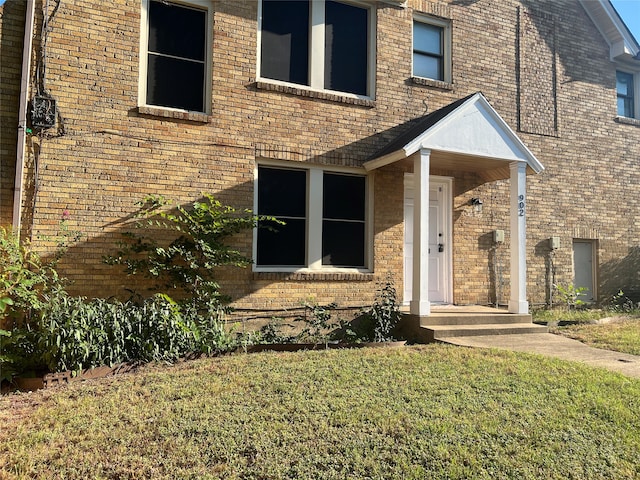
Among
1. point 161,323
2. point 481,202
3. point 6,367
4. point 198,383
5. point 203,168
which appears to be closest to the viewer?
point 198,383

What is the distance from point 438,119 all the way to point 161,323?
17.5 feet

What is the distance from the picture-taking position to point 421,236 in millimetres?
7414

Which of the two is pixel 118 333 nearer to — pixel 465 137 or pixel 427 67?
pixel 465 137

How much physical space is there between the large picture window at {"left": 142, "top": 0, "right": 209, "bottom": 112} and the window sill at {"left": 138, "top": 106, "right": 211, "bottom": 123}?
221 mm

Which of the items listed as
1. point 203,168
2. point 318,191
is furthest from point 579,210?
point 203,168

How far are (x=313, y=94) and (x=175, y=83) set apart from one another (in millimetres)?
2293

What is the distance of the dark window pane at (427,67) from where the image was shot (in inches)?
363

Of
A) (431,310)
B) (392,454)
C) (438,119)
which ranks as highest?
(438,119)

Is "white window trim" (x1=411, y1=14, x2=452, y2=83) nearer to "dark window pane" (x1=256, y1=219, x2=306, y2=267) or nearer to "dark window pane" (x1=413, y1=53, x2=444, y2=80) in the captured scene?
"dark window pane" (x1=413, y1=53, x2=444, y2=80)

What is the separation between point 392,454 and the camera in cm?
337

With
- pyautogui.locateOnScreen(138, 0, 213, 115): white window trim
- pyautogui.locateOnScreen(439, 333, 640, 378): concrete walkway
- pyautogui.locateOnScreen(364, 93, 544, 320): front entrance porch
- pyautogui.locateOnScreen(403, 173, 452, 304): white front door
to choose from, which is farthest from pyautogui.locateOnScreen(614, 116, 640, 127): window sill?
pyautogui.locateOnScreen(138, 0, 213, 115): white window trim

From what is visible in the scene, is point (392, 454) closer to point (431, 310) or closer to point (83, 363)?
point (83, 363)

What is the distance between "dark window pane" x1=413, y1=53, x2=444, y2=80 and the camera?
363 inches

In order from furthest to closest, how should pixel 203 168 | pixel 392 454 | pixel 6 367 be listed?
pixel 203 168 → pixel 6 367 → pixel 392 454
